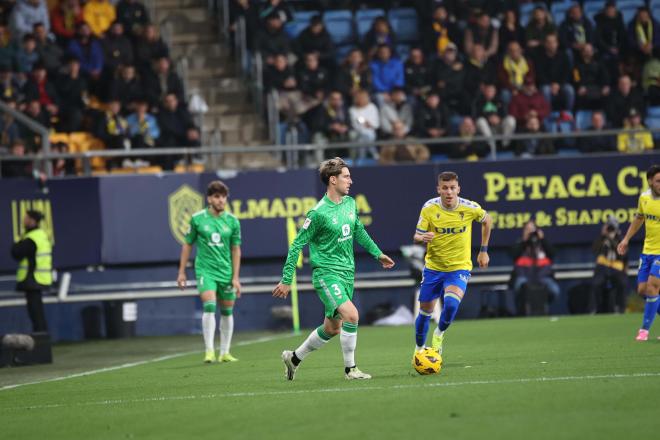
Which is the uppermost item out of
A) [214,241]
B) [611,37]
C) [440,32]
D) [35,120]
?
[440,32]

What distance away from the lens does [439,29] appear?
88.1 ft

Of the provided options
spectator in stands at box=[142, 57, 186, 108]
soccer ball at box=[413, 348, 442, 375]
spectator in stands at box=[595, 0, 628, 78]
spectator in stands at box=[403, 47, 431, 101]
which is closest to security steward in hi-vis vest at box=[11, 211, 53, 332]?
spectator in stands at box=[142, 57, 186, 108]

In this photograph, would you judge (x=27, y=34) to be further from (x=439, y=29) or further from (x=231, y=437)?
(x=231, y=437)

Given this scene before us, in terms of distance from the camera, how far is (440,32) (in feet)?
88.1

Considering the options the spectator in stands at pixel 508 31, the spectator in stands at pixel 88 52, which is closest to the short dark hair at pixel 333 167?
the spectator in stands at pixel 88 52

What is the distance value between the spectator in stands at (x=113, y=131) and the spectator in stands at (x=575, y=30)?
9711 millimetres

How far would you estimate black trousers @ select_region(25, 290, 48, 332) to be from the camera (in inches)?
837

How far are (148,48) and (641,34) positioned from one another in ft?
34.8

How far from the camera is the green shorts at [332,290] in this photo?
39.2 feet

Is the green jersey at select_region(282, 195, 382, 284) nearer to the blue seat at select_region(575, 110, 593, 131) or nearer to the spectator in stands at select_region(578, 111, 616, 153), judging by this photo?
the spectator in stands at select_region(578, 111, 616, 153)

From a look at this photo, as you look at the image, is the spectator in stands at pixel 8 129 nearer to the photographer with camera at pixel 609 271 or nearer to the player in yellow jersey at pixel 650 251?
the photographer with camera at pixel 609 271

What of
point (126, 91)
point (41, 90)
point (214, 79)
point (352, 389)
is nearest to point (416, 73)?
point (214, 79)

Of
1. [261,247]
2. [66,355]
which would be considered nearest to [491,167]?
[261,247]

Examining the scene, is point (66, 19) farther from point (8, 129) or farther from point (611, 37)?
point (611, 37)
